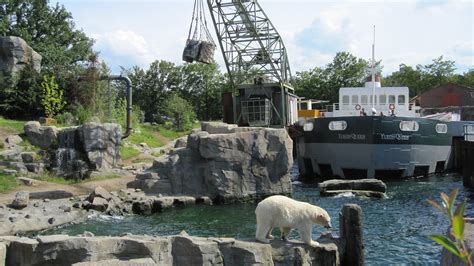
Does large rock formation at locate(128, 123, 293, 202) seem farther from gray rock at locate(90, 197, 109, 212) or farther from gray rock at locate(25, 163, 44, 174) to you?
gray rock at locate(25, 163, 44, 174)

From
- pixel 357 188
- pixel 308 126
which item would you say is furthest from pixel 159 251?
pixel 308 126

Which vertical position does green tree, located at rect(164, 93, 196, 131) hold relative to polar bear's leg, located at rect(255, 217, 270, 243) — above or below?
above

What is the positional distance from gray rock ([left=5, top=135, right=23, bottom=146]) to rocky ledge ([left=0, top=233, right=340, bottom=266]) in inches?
725

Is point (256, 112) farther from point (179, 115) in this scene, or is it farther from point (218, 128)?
point (179, 115)

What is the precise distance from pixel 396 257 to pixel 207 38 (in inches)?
781

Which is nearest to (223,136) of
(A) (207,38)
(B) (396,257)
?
(A) (207,38)

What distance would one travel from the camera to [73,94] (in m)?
34.6

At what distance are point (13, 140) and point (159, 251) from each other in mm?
20778

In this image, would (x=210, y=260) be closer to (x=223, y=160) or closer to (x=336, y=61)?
(x=223, y=160)

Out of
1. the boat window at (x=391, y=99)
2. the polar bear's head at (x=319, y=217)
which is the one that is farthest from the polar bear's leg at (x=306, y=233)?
the boat window at (x=391, y=99)

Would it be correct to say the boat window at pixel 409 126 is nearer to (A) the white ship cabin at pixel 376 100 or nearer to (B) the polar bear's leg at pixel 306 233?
(A) the white ship cabin at pixel 376 100

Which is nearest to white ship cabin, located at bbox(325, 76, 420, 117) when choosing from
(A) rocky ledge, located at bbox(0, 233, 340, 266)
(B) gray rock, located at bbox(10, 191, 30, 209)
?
(B) gray rock, located at bbox(10, 191, 30, 209)

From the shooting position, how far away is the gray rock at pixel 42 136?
2620cm

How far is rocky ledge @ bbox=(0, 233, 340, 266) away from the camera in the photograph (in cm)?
898
